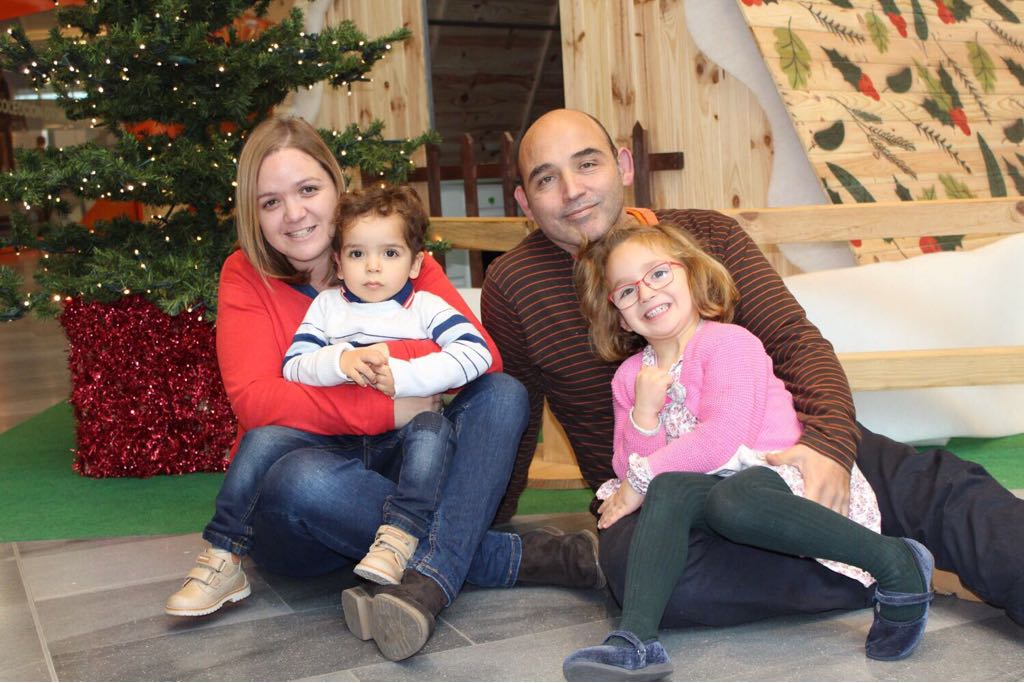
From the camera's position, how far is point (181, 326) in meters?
3.54

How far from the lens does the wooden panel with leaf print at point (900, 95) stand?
4.54 m

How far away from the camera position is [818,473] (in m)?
1.89

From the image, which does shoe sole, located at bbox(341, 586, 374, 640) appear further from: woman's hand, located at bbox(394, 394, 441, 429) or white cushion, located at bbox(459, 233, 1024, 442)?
white cushion, located at bbox(459, 233, 1024, 442)

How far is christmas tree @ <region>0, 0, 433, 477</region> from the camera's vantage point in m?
3.36

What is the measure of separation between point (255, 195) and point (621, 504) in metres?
1.05

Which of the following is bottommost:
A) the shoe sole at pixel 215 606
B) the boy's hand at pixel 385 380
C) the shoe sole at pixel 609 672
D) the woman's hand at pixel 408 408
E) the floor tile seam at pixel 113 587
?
the floor tile seam at pixel 113 587

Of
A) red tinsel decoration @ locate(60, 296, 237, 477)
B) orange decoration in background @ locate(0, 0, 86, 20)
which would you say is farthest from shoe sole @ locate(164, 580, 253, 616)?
orange decoration in background @ locate(0, 0, 86, 20)

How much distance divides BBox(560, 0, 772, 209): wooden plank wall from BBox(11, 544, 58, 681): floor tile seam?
329 cm

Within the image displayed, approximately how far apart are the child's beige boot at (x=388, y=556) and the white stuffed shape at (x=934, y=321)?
190 cm

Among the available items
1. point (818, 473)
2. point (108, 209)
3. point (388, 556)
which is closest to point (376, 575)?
point (388, 556)

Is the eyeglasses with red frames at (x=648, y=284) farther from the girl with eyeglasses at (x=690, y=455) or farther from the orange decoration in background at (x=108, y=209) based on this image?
the orange decoration in background at (x=108, y=209)

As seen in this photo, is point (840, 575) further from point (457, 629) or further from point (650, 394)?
point (457, 629)

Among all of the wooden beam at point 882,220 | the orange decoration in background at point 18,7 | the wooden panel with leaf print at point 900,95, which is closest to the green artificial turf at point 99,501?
the wooden beam at point 882,220

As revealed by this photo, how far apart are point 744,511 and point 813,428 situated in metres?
0.25
